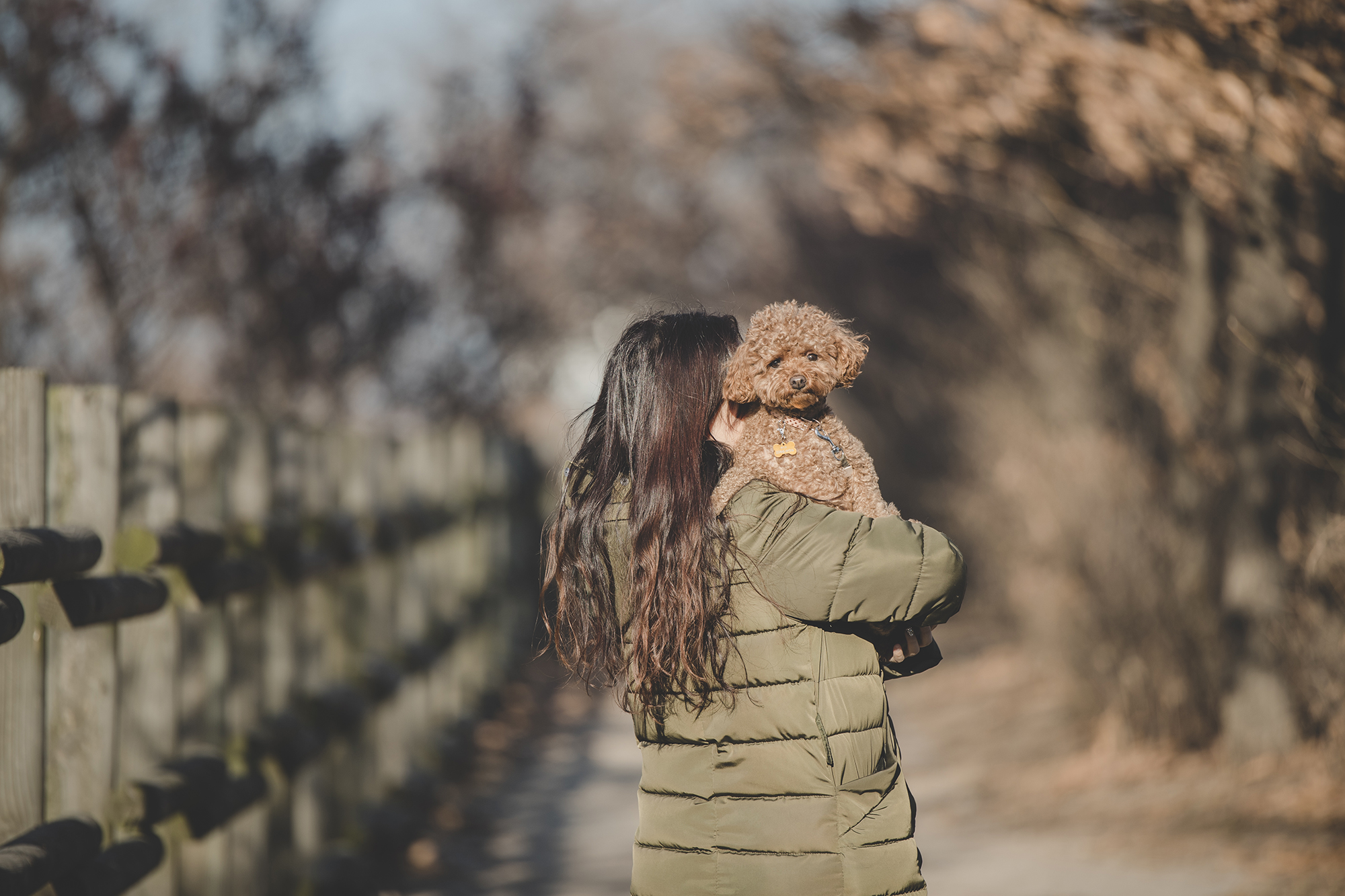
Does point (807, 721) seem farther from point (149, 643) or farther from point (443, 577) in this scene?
point (443, 577)

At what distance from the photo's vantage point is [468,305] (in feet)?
39.5

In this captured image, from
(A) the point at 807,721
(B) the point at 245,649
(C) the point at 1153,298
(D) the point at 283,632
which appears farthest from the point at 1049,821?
(A) the point at 807,721

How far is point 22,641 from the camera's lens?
2.63 m

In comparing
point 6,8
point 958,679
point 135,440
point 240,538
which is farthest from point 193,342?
point 958,679

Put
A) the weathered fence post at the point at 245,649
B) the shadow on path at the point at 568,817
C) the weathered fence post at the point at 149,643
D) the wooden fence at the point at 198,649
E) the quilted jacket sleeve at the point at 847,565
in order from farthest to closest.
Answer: the shadow on path at the point at 568,817, the weathered fence post at the point at 245,649, the weathered fence post at the point at 149,643, the wooden fence at the point at 198,649, the quilted jacket sleeve at the point at 847,565

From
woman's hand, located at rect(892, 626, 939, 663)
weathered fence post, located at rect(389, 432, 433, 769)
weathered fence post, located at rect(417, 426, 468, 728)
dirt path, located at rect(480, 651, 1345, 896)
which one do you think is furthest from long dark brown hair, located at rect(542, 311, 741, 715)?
weathered fence post, located at rect(417, 426, 468, 728)

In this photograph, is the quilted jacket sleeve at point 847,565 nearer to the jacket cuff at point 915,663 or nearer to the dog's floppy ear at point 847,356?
the jacket cuff at point 915,663

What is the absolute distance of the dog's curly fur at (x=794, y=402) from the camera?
248 cm

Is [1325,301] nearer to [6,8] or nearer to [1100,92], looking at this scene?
[1100,92]

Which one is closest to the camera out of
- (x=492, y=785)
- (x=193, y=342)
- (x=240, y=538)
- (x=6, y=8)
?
(x=240, y=538)

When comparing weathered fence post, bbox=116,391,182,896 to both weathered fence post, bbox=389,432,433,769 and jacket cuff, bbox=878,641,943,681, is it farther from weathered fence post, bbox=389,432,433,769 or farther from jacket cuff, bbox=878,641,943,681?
weathered fence post, bbox=389,432,433,769

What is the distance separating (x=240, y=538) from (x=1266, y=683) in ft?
15.4

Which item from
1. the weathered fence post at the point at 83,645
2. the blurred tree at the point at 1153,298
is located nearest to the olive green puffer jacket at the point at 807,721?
the weathered fence post at the point at 83,645

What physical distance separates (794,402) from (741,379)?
0.37ft
